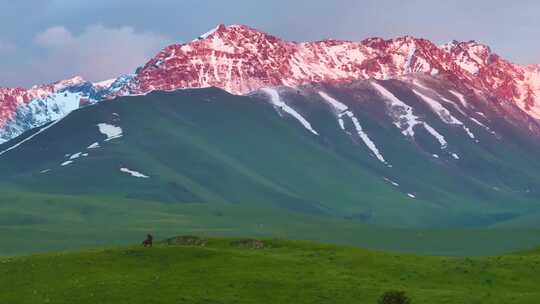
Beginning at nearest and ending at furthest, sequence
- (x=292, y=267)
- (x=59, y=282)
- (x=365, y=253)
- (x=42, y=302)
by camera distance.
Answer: (x=42, y=302) < (x=59, y=282) < (x=292, y=267) < (x=365, y=253)

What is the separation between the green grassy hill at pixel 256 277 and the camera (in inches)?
2340

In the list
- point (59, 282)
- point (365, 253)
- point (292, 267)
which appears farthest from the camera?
point (365, 253)

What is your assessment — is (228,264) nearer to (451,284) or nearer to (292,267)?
(292,267)

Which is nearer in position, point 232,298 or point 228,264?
point 232,298

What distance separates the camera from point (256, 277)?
64125mm

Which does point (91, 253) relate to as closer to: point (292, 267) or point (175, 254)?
point (175, 254)

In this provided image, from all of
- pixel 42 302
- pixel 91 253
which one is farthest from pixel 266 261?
pixel 42 302

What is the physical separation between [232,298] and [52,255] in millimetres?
18817

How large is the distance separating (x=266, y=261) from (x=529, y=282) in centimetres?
1801

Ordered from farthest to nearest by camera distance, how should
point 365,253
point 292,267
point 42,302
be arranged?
point 365,253, point 292,267, point 42,302

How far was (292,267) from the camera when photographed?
67.9m

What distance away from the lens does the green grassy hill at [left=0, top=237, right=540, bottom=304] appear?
59.4 meters

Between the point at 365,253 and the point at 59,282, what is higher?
the point at 365,253

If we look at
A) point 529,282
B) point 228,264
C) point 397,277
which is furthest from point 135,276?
point 529,282
